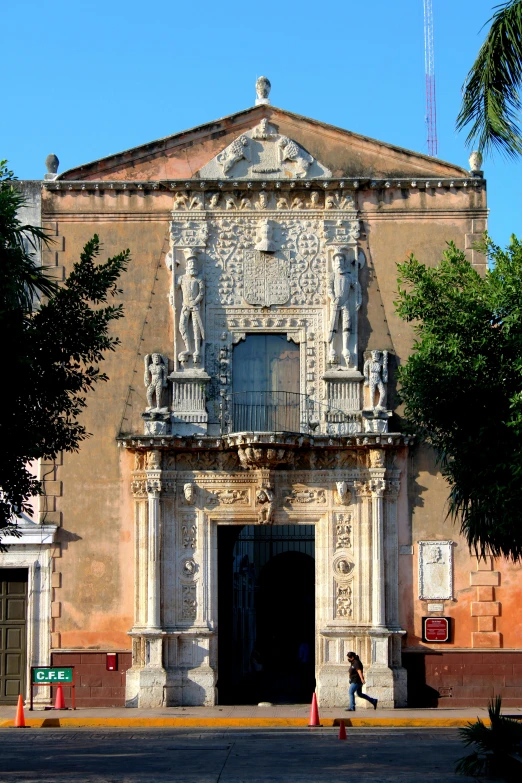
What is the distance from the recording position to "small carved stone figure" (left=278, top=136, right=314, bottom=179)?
1112 inches

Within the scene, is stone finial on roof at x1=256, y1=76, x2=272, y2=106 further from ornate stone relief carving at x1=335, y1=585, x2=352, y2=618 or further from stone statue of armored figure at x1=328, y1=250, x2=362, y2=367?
ornate stone relief carving at x1=335, y1=585, x2=352, y2=618

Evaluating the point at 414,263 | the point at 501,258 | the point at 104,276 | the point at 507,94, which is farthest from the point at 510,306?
the point at 104,276

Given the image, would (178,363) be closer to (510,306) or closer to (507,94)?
(510,306)

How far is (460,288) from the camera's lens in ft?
76.9

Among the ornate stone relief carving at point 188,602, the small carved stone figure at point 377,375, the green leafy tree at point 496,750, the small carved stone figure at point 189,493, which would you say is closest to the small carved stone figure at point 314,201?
the small carved stone figure at point 377,375

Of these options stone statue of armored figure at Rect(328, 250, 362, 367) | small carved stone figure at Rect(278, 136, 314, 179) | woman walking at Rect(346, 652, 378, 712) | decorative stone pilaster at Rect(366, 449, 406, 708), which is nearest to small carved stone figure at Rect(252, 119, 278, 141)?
small carved stone figure at Rect(278, 136, 314, 179)

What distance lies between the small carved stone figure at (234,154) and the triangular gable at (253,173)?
0.22 ft

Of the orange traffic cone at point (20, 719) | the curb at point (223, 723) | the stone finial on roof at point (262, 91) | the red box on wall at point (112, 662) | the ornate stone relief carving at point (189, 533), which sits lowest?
the curb at point (223, 723)

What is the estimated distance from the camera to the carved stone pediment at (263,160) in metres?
28.3

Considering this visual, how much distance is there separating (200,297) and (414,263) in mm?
6841

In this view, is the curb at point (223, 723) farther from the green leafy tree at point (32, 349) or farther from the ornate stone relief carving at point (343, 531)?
the green leafy tree at point (32, 349)

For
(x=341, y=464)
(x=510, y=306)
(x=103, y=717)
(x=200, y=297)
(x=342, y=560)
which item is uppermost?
(x=200, y=297)

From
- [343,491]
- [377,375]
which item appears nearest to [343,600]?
[343,491]

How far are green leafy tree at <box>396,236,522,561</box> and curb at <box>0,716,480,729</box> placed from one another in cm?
470
